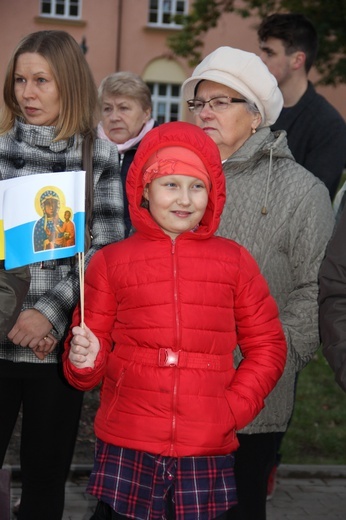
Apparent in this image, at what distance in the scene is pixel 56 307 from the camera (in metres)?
4.06

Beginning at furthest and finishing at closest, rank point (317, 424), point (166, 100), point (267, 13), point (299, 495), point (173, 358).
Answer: point (166, 100)
point (267, 13)
point (317, 424)
point (299, 495)
point (173, 358)

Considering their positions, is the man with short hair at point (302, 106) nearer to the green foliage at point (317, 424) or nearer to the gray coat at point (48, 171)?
the gray coat at point (48, 171)

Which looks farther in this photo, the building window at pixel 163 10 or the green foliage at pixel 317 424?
the building window at pixel 163 10

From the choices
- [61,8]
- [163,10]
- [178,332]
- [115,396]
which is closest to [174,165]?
[178,332]

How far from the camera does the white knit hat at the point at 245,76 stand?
4.06 m

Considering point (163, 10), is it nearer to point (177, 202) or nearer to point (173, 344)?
point (177, 202)

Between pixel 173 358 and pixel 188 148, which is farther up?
pixel 188 148

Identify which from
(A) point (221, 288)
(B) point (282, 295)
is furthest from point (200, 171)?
(B) point (282, 295)

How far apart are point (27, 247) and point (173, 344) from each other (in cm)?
59

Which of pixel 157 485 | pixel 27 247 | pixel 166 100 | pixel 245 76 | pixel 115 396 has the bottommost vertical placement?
pixel 166 100

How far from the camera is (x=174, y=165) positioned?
352cm

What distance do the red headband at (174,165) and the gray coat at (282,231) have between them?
1.38ft

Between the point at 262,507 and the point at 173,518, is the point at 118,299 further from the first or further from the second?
the point at 262,507

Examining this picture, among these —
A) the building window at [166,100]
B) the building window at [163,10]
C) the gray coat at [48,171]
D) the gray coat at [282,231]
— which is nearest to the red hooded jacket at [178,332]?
the gray coat at [282,231]
